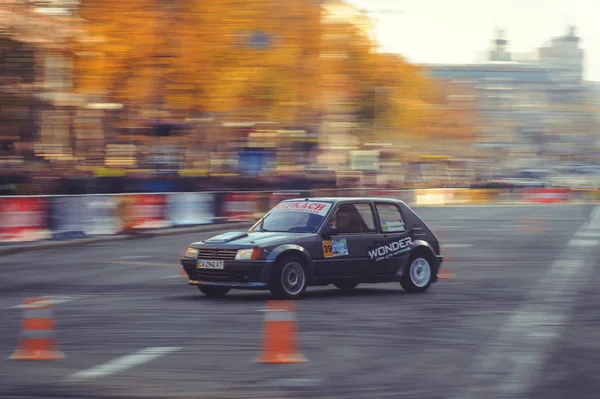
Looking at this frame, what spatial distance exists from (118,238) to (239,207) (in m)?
9.40

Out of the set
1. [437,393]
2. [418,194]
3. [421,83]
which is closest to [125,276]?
[437,393]

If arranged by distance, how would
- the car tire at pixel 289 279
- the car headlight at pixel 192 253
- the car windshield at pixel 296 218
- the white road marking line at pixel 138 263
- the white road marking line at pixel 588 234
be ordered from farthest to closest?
the white road marking line at pixel 588 234 → the white road marking line at pixel 138 263 → the car windshield at pixel 296 218 → the car headlight at pixel 192 253 → the car tire at pixel 289 279

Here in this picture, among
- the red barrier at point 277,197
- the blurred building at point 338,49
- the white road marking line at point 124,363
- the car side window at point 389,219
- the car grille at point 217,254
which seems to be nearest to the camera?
the white road marking line at point 124,363

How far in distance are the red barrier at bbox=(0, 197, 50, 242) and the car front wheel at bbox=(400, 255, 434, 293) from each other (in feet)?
39.9

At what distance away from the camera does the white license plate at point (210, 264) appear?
14992mm

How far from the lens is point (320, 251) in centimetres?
1541

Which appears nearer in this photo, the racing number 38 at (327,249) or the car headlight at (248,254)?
the car headlight at (248,254)

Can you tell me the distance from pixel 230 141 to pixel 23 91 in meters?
18.7

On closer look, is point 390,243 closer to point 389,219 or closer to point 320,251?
point 389,219

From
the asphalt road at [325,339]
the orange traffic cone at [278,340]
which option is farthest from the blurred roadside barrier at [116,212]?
the orange traffic cone at [278,340]

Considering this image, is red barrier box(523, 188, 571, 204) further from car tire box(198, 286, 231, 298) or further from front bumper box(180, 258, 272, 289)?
front bumper box(180, 258, 272, 289)

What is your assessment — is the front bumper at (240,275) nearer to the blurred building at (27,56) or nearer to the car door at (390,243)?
the car door at (390,243)

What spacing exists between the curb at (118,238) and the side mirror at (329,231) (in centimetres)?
1139

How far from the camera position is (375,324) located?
12.7 m
